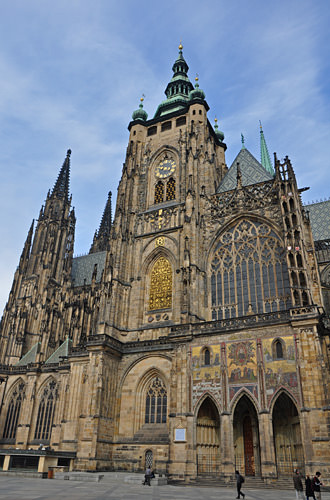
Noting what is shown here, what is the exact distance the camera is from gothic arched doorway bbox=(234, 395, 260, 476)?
21.8 m

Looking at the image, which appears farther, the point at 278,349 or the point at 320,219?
the point at 320,219

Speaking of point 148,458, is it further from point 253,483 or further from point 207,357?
point 207,357

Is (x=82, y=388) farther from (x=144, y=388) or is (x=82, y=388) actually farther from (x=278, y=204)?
(x=278, y=204)

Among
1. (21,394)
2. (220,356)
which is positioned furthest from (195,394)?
(21,394)

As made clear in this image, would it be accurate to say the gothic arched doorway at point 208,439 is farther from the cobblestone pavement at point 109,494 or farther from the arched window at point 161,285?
the arched window at point 161,285

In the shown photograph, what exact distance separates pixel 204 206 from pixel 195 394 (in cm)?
1454

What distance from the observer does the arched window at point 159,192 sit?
3478 centimetres

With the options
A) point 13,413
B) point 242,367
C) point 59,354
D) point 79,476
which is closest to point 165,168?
point 59,354

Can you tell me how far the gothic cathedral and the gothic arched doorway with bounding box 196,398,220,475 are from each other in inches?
3.1

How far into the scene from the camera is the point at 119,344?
93.1 ft

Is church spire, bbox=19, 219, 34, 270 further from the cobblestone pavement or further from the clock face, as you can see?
the cobblestone pavement

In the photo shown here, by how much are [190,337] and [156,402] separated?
568 centimetres

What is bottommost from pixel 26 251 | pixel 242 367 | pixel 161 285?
pixel 242 367

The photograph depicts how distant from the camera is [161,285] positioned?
30469mm
